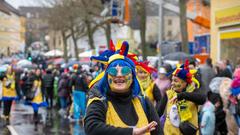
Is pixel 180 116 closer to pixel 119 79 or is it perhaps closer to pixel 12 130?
pixel 119 79

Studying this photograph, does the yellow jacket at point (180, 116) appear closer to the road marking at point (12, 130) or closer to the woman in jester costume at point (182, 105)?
the woman in jester costume at point (182, 105)

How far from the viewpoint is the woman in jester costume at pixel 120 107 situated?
12.8ft

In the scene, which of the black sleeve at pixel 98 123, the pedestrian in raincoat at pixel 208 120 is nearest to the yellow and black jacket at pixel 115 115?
the black sleeve at pixel 98 123

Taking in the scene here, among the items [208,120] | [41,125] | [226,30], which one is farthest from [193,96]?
[226,30]

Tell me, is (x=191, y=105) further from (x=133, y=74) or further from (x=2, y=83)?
(x=2, y=83)

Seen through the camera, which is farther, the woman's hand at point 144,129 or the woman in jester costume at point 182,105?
the woman in jester costume at point 182,105

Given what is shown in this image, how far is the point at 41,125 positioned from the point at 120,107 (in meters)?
10.5

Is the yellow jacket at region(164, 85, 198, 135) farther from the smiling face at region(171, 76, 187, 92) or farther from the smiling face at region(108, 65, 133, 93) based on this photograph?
the smiling face at region(108, 65, 133, 93)

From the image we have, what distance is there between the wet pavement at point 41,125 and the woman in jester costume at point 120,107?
848cm

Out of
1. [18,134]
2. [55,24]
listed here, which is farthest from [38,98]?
[55,24]

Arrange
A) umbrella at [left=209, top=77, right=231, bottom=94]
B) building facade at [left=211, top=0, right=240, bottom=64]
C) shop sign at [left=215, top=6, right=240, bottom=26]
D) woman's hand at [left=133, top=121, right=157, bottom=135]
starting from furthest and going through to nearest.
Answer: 1. building facade at [left=211, top=0, right=240, bottom=64]
2. shop sign at [left=215, top=6, right=240, bottom=26]
3. umbrella at [left=209, top=77, right=231, bottom=94]
4. woman's hand at [left=133, top=121, right=157, bottom=135]

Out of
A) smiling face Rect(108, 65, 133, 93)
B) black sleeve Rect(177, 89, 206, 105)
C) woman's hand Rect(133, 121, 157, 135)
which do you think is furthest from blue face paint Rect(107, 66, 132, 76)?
black sleeve Rect(177, 89, 206, 105)

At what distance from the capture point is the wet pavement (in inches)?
502

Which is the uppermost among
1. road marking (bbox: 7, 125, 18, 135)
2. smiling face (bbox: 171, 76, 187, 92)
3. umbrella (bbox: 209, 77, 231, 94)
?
smiling face (bbox: 171, 76, 187, 92)
